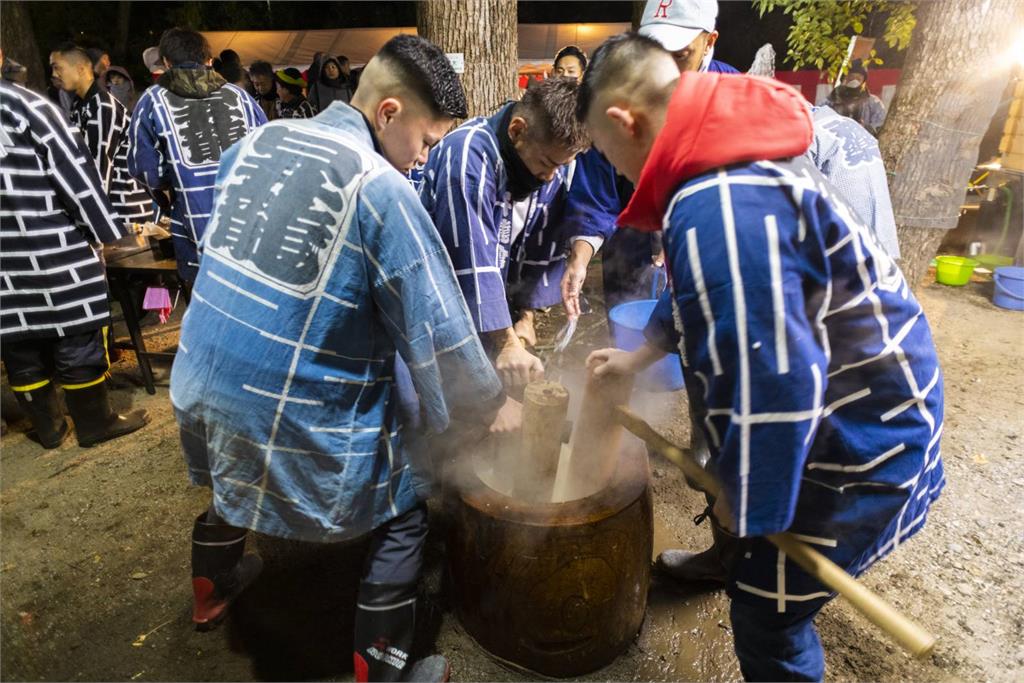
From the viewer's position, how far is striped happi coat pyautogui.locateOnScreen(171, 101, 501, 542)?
1.84 m

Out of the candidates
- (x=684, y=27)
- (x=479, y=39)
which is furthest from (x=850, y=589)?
(x=479, y=39)

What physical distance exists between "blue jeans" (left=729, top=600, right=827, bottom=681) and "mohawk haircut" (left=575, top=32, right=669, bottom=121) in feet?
5.42

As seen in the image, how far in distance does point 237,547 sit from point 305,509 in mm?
751

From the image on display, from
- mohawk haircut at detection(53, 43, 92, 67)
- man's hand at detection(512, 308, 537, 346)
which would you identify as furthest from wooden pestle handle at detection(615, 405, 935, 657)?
mohawk haircut at detection(53, 43, 92, 67)

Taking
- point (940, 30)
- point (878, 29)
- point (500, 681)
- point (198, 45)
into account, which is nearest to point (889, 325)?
point (500, 681)

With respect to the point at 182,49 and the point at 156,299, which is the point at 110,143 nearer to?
the point at 182,49

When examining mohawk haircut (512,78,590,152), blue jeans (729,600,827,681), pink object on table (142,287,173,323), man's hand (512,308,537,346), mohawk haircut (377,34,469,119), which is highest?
mohawk haircut (377,34,469,119)

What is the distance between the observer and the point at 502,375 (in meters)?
2.83

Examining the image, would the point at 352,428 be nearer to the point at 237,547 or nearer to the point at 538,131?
the point at 237,547

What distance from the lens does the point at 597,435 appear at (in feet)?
8.34

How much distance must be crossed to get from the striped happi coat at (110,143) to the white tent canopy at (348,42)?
12.2 m

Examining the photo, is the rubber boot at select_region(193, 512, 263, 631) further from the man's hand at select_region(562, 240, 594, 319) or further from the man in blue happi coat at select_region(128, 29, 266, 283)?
the man in blue happi coat at select_region(128, 29, 266, 283)

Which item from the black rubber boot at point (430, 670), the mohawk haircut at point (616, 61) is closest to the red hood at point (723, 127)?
the mohawk haircut at point (616, 61)

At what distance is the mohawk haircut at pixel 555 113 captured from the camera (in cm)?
262
